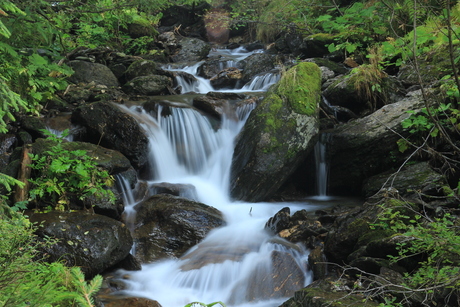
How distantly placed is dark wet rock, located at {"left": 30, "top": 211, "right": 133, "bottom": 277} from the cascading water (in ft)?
1.51

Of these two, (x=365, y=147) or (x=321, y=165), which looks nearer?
(x=365, y=147)

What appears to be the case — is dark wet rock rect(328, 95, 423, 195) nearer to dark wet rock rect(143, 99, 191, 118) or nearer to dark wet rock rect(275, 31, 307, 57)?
dark wet rock rect(143, 99, 191, 118)

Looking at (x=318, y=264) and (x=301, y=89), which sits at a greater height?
(x=301, y=89)

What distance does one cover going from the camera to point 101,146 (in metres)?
7.68

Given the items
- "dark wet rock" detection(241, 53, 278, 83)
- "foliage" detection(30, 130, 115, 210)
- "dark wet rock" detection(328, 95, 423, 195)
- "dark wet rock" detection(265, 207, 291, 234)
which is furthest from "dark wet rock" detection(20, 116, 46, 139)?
"dark wet rock" detection(241, 53, 278, 83)

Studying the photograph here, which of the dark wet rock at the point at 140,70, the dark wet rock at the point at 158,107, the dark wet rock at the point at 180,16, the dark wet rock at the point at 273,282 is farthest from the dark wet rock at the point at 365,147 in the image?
the dark wet rock at the point at 180,16

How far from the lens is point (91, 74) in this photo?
1130 centimetres

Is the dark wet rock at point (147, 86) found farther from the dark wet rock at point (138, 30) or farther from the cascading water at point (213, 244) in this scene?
the dark wet rock at point (138, 30)

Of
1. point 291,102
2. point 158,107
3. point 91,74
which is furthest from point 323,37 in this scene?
point 91,74

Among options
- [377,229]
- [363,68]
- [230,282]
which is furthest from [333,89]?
[230,282]

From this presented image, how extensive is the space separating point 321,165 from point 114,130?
468 cm

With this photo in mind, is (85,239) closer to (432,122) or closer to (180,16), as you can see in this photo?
(432,122)

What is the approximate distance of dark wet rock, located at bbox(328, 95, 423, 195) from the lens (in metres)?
7.37

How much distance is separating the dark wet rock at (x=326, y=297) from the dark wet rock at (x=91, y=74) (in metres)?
9.33
